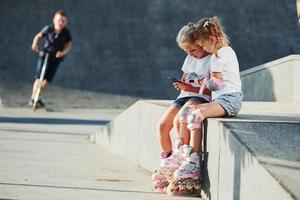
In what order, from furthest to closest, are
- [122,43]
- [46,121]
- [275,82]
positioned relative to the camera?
[122,43], [46,121], [275,82]

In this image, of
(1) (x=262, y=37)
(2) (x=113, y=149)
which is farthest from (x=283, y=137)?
(1) (x=262, y=37)

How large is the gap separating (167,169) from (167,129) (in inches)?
13.5

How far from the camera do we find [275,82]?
1089 cm

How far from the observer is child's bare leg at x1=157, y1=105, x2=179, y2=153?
20.6ft

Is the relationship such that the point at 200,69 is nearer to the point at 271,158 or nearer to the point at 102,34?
the point at 271,158

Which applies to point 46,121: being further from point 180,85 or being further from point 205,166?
point 205,166

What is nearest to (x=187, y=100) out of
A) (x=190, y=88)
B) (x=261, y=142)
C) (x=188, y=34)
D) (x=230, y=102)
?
(x=190, y=88)

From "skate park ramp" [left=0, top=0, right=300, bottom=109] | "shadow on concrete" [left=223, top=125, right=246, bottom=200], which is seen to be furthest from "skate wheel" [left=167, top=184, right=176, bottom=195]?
"skate park ramp" [left=0, top=0, right=300, bottom=109]

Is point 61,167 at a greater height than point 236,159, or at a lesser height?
lesser

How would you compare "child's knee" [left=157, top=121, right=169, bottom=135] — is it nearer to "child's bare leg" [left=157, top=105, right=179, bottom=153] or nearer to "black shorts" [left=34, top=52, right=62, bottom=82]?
"child's bare leg" [left=157, top=105, right=179, bottom=153]

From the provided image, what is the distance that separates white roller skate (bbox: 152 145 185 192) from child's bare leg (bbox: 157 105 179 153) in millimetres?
143

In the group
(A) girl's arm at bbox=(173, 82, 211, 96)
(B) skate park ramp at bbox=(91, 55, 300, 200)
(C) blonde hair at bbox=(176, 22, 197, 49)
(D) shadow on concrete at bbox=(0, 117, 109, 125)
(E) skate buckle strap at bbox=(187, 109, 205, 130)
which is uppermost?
(C) blonde hair at bbox=(176, 22, 197, 49)

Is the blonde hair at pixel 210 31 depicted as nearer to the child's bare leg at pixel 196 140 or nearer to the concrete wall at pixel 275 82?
the child's bare leg at pixel 196 140

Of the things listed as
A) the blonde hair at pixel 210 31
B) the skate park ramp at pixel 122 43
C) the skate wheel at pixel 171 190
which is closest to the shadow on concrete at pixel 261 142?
the skate wheel at pixel 171 190
